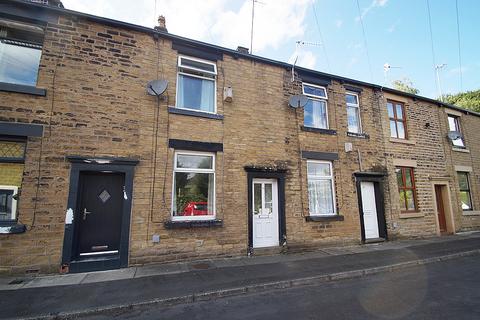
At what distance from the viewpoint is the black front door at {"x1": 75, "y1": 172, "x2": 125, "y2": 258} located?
255 inches

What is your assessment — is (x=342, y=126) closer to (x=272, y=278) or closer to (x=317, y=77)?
(x=317, y=77)

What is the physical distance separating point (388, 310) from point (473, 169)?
1364 cm

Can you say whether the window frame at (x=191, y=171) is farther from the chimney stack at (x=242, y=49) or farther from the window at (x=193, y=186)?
the chimney stack at (x=242, y=49)

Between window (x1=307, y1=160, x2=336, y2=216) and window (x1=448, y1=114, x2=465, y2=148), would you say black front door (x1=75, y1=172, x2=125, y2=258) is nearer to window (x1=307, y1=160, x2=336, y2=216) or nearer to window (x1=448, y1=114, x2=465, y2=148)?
window (x1=307, y1=160, x2=336, y2=216)

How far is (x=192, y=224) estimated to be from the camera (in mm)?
7160

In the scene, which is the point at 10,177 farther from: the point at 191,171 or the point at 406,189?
the point at 406,189

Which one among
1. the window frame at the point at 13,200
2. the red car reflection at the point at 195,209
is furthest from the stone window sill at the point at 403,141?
the window frame at the point at 13,200

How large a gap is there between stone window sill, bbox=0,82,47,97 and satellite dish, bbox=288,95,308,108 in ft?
23.8

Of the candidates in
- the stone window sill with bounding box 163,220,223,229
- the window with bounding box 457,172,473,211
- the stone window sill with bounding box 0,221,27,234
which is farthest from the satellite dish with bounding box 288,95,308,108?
the window with bounding box 457,172,473,211

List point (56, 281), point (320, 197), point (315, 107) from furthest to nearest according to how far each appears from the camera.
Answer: point (315, 107) → point (320, 197) → point (56, 281)

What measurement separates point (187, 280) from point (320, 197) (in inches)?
225

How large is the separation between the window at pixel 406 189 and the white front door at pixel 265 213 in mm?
6228

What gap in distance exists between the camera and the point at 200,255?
283 inches

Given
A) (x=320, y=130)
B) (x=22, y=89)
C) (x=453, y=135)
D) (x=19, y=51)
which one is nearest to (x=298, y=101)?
(x=320, y=130)
